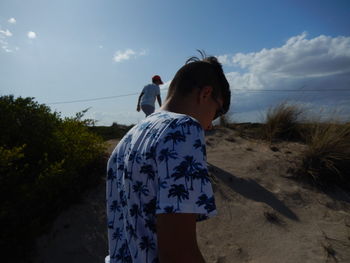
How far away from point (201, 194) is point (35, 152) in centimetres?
340

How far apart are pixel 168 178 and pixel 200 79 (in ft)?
1.42

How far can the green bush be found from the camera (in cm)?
287

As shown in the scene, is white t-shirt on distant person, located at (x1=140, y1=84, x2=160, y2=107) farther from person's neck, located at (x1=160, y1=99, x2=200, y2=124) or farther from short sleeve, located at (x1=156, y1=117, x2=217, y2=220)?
short sleeve, located at (x1=156, y1=117, x2=217, y2=220)

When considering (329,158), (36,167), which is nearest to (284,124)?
(329,158)

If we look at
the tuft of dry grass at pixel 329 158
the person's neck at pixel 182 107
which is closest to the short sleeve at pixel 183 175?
the person's neck at pixel 182 107

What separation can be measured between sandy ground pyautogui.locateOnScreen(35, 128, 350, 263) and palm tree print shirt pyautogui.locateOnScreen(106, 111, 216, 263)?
7.89ft

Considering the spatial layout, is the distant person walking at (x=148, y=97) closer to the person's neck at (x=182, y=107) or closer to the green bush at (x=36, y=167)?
the green bush at (x=36, y=167)

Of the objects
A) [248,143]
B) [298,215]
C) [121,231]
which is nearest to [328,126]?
[248,143]

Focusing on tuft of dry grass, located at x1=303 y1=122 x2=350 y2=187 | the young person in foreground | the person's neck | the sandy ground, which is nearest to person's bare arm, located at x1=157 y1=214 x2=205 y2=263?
the young person in foreground

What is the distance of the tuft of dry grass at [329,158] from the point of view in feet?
14.6

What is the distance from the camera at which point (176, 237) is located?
681mm

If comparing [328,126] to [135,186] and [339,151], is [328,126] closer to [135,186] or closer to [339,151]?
[339,151]

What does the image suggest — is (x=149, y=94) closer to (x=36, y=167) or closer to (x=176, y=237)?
(x=36, y=167)

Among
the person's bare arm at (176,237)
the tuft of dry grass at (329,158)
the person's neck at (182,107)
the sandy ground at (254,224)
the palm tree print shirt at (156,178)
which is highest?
the person's neck at (182,107)
